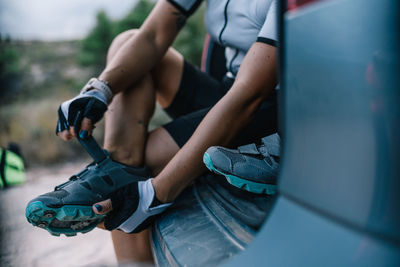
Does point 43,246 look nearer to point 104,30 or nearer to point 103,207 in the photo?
point 103,207

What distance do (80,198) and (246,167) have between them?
49 centimetres

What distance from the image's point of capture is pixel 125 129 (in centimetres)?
140

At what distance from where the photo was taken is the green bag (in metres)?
2.60

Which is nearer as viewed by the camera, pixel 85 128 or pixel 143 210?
pixel 143 210

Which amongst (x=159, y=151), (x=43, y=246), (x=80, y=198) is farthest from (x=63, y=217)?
(x=43, y=246)

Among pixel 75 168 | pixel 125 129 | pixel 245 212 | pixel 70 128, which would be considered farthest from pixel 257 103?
pixel 75 168

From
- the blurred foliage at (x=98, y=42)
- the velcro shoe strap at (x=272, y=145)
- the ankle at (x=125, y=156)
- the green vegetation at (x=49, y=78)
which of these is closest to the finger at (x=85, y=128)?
the ankle at (x=125, y=156)

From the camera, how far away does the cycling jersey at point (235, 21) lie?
4.36 ft

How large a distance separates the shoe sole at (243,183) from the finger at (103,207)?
1.09 ft

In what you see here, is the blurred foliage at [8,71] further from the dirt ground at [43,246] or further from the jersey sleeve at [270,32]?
the jersey sleeve at [270,32]

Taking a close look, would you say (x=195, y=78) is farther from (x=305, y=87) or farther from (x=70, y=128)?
(x=305, y=87)

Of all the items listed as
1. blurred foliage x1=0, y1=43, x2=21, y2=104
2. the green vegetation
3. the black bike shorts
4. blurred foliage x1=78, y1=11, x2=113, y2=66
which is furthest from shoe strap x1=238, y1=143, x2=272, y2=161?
blurred foliage x1=0, y1=43, x2=21, y2=104

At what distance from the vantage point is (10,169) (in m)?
2.76

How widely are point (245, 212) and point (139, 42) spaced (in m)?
0.95
